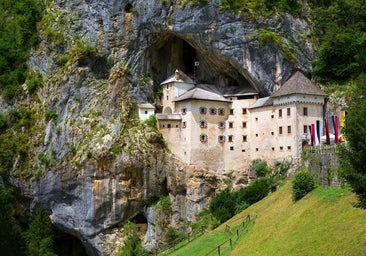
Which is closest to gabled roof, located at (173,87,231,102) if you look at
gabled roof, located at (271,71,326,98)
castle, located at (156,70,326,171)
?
castle, located at (156,70,326,171)

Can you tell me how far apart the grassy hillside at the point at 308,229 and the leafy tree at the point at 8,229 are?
2332 centimetres

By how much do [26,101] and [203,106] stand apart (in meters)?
24.2

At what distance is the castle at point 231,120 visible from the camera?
197ft

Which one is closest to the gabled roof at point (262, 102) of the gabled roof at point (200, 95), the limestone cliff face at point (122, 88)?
the limestone cliff face at point (122, 88)

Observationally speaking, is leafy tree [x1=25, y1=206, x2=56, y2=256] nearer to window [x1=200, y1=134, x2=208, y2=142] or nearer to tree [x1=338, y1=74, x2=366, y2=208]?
window [x1=200, y1=134, x2=208, y2=142]

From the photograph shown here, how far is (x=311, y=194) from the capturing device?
135 ft

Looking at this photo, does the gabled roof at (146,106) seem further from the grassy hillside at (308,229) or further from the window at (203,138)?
the grassy hillside at (308,229)

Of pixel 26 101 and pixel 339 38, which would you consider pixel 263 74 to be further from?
pixel 26 101

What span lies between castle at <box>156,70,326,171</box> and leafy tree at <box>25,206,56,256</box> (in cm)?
1776

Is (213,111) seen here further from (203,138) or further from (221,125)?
(203,138)

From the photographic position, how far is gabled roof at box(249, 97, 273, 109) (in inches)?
2440

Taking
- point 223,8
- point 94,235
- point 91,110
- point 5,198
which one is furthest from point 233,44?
point 5,198

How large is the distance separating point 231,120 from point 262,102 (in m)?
4.72

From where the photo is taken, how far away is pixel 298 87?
2347 inches
